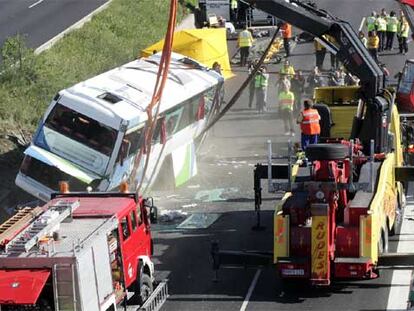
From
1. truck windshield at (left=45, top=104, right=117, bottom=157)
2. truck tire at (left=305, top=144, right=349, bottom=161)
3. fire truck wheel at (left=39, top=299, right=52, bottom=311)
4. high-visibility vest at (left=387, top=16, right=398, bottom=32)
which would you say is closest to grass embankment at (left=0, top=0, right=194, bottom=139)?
truck windshield at (left=45, top=104, right=117, bottom=157)

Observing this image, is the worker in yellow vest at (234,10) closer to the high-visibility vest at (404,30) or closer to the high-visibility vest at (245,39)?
the high-visibility vest at (245,39)

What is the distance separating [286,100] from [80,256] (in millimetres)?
17154

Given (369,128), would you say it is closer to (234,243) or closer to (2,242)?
(234,243)

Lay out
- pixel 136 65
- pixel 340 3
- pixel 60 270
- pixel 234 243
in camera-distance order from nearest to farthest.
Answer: pixel 60 270 → pixel 234 243 → pixel 136 65 → pixel 340 3

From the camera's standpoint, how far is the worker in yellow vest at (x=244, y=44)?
41431 millimetres

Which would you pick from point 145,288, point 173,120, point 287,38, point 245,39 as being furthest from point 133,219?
point 287,38

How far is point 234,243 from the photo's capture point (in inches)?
919

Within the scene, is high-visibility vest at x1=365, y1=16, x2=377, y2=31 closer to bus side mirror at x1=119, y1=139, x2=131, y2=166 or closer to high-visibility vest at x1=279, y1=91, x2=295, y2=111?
high-visibility vest at x1=279, y1=91, x2=295, y2=111

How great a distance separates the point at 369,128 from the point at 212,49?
47.7ft

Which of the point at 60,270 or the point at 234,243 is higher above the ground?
the point at 60,270

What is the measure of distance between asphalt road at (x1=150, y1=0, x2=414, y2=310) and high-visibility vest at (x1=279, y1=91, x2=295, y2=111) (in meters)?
0.92

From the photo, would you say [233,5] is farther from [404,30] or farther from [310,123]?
[310,123]

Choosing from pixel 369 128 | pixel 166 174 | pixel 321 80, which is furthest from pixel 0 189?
pixel 321 80

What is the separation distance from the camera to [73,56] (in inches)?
1475
